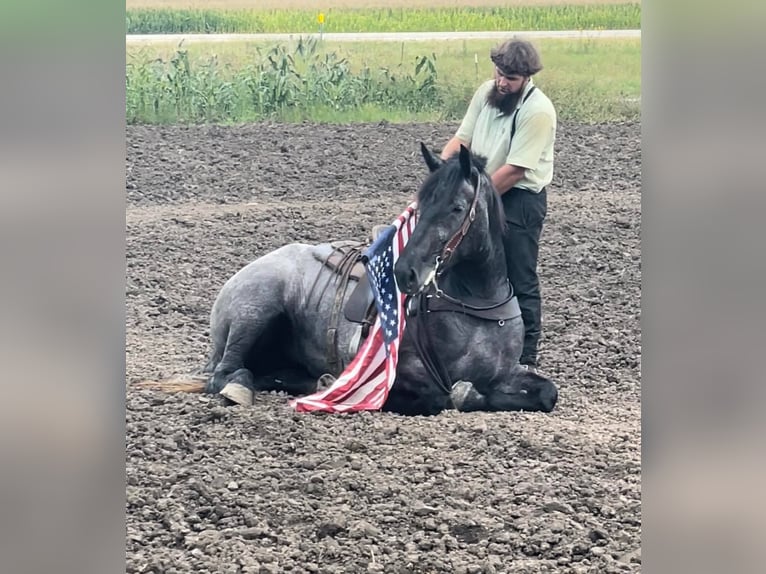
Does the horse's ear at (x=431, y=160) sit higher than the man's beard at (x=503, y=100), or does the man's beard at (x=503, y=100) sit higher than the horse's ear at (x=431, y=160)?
the man's beard at (x=503, y=100)

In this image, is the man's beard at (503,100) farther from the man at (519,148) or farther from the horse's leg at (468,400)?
the horse's leg at (468,400)

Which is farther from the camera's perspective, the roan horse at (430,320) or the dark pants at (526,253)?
the dark pants at (526,253)

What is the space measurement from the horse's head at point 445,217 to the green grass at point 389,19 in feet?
1.81

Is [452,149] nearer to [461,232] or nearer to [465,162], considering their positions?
[465,162]

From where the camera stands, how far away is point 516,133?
471 cm

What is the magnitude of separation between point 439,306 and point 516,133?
0.83 meters

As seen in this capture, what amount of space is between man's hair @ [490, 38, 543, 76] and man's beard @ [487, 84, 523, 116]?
87 millimetres

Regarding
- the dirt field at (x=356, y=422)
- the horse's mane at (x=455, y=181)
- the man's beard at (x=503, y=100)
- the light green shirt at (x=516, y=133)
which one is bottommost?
the dirt field at (x=356, y=422)

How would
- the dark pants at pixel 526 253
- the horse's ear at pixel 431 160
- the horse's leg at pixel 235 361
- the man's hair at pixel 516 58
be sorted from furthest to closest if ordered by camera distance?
the horse's leg at pixel 235 361, the dark pants at pixel 526 253, the horse's ear at pixel 431 160, the man's hair at pixel 516 58

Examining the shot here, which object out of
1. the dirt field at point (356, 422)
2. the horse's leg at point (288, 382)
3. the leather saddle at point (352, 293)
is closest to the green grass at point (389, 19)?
the dirt field at point (356, 422)

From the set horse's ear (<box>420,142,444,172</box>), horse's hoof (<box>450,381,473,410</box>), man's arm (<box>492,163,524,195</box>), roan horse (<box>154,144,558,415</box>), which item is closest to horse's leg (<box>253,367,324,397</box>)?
roan horse (<box>154,144,558,415</box>)

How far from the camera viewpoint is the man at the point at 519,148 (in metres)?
4.66
